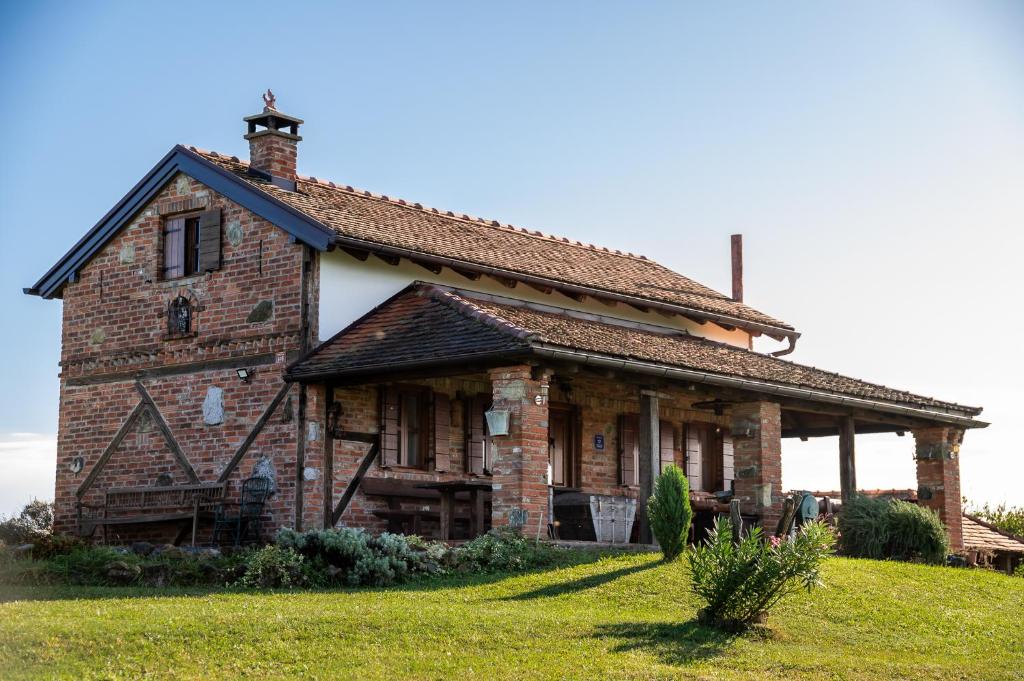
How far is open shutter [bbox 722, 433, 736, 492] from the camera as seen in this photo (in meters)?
24.5

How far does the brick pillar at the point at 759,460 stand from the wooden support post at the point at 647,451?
1.79 metres

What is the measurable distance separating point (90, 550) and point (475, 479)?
602 centimetres

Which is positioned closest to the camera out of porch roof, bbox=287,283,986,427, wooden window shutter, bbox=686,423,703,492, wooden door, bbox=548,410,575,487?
porch roof, bbox=287,283,986,427

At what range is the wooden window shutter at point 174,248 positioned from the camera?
2119 cm

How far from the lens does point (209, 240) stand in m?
20.7

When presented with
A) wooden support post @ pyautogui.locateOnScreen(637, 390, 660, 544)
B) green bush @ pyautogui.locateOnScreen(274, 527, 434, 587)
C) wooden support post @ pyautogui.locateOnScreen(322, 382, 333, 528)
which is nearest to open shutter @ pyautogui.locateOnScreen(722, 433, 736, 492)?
wooden support post @ pyautogui.locateOnScreen(637, 390, 660, 544)

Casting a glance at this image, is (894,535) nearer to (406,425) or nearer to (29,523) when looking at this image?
(406,425)

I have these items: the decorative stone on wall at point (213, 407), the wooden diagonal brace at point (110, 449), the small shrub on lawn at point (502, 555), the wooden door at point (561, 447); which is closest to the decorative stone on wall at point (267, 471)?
the decorative stone on wall at point (213, 407)

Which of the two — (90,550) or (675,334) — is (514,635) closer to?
(90,550)

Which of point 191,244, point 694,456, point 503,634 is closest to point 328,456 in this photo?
point 191,244

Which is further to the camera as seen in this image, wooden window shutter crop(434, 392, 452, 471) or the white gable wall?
wooden window shutter crop(434, 392, 452, 471)

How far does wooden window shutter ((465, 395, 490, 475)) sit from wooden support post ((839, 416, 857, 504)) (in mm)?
5686

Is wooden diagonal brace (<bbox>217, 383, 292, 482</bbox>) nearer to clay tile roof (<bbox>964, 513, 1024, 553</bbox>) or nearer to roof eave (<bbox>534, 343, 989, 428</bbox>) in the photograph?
roof eave (<bbox>534, 343, 989, 428</bbox>)

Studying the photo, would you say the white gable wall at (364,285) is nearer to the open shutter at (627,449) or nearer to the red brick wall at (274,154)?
the red brick wall at (274,154)
